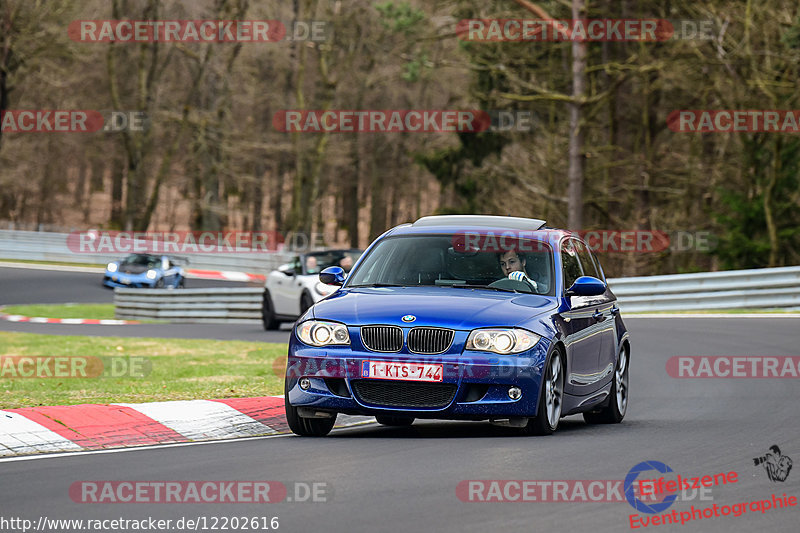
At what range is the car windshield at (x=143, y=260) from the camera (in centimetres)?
4256

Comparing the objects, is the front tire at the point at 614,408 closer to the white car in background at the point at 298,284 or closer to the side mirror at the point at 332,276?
the side mirror at the point at 332,276

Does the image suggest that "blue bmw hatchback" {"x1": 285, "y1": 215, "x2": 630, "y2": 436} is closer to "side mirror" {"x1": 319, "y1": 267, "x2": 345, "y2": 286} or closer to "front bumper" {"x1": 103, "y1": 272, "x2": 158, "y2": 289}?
"side mirror" {"x1": 319, "y1": 267, "x2": 345, "y2": 286}

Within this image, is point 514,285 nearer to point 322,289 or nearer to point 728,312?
point 322,289

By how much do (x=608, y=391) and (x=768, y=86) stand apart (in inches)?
948

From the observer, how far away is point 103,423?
31.2 ft

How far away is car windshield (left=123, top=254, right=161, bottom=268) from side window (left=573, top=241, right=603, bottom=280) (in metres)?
32.3

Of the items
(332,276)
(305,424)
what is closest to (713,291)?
(332,276)

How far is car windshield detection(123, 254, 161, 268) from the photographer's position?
4256 cm

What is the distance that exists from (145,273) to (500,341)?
112 ft

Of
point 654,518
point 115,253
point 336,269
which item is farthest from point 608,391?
point 115,253

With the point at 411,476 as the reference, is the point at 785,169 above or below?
above

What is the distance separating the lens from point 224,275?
47.8 meters

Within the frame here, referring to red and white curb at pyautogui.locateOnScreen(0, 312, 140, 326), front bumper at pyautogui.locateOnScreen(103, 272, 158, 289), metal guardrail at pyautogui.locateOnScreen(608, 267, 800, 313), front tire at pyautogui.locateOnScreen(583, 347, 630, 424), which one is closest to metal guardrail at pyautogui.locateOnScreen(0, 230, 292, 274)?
front bumper at pyautogui.locateOnScreen(103, 272, 158, 289)

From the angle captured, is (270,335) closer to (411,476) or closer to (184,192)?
(411,476)
